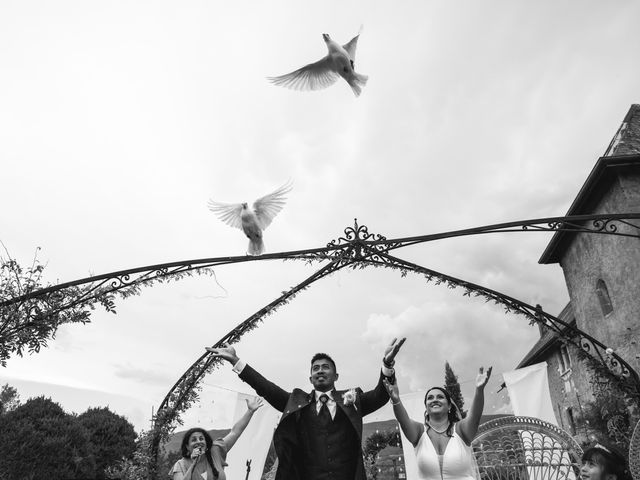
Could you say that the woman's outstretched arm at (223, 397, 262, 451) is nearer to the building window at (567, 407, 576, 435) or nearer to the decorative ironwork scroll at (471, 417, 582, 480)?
the decorative ironwork scroll at (471, 417, 582, 480)

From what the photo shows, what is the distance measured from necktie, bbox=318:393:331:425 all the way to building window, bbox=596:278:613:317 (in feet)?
30.4

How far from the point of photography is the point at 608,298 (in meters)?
10.2

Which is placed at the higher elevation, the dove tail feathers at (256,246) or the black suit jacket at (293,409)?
the dove tail feathers at (256,246)

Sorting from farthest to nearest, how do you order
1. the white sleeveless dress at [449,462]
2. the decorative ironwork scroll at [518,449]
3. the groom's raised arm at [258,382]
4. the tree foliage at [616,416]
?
→ the tree foliage at [616,416]
the decorative ironwork scroll at [518,449]
the groom's raised arm at [258,382]
the white sleeveless dress at [449,462]

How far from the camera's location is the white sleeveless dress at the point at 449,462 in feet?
10.0

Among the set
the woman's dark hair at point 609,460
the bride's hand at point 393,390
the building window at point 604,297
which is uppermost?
the building window at point 604,297

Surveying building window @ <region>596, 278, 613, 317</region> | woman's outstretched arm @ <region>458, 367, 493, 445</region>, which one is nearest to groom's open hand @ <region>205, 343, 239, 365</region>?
woman's outstretched arm @ <region>458, 367, 493, 445</region>

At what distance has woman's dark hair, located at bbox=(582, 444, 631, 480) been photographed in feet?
9.48

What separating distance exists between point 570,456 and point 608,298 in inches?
287

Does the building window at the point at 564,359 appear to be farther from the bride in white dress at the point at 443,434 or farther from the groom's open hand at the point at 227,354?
the groom's open hand at the point at 227,354

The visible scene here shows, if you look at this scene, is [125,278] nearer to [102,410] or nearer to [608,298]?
[102,410]

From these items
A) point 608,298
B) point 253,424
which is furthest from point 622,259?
point 253,424

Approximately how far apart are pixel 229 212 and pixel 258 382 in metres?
2.71

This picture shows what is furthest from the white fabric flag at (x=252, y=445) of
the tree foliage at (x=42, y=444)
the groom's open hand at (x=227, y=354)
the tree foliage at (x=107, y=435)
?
the groom's open hand at (x=227, y=354)
